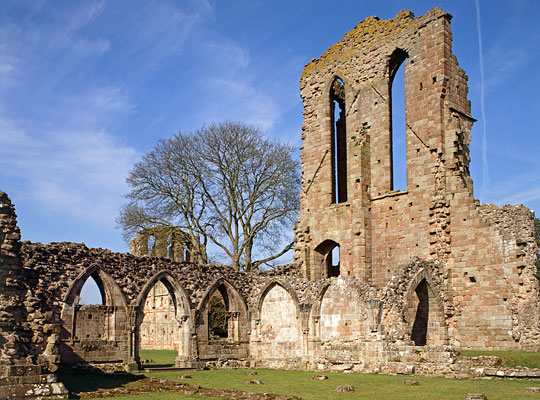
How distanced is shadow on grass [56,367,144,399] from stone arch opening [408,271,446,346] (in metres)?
7.74

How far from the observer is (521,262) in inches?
634

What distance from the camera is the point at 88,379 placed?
14805 mm

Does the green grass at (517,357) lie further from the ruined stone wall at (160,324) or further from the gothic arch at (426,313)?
the ruined stone wall at (160,324)

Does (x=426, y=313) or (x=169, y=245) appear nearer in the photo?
(x=426, y=313)

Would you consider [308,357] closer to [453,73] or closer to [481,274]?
[481,274]

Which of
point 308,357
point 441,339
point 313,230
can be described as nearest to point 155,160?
point 313,230

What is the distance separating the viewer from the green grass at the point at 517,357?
536 inches

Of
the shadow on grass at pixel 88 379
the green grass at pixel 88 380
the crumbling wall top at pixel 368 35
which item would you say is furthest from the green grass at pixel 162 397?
the crumbling wall top at pixel 368 35

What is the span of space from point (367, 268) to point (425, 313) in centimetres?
264

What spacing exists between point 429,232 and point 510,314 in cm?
329

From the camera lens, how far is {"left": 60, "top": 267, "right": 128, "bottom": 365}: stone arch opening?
16.6 metres

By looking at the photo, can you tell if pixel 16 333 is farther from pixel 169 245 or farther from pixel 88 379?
pixel 169 245

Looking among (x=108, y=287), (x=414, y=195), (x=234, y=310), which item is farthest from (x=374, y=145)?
(x=108, y=287)

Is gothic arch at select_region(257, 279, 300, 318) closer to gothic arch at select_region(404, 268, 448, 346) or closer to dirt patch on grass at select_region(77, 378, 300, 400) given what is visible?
gothic arch at select_region(404, 268, 448, 346)
